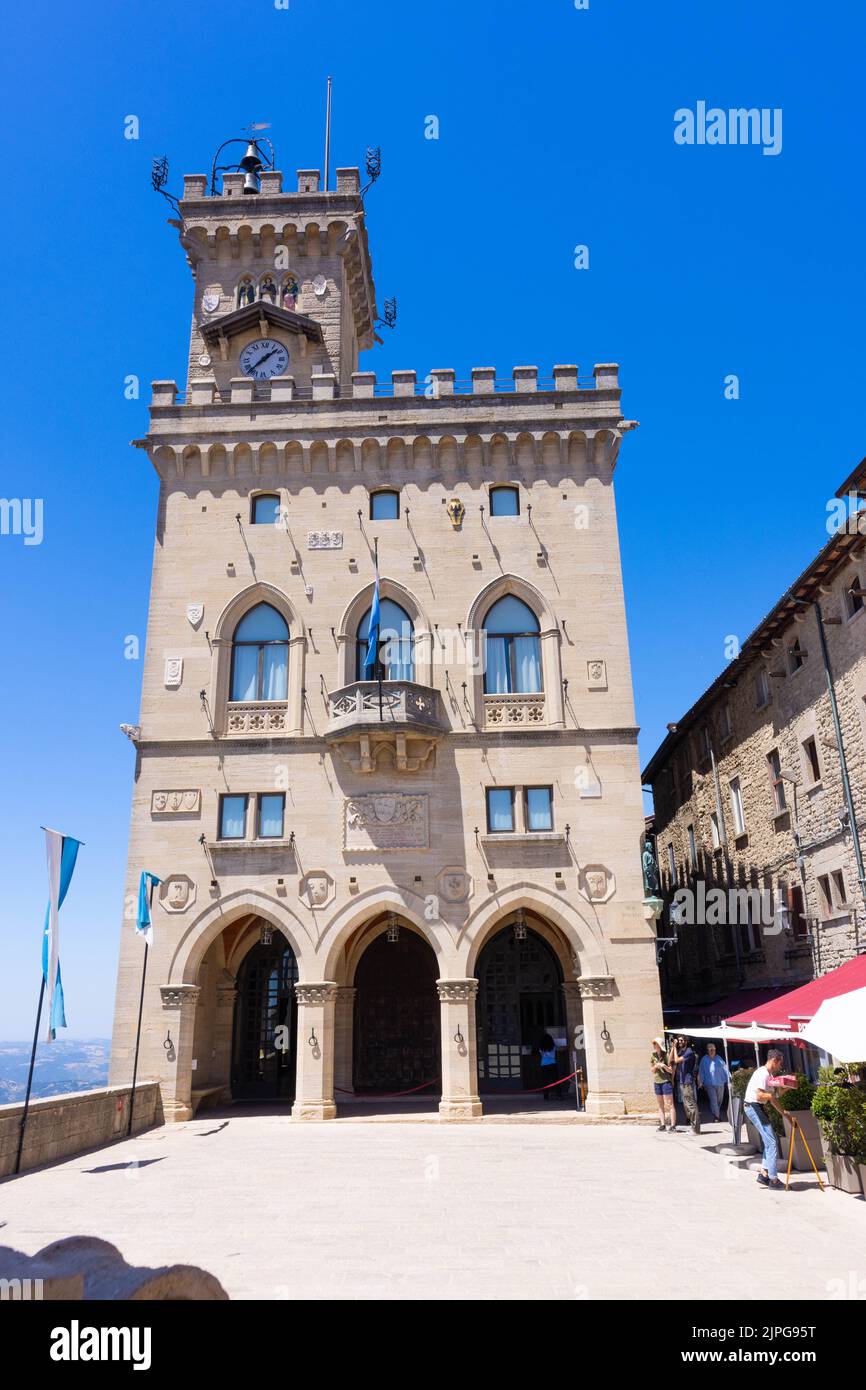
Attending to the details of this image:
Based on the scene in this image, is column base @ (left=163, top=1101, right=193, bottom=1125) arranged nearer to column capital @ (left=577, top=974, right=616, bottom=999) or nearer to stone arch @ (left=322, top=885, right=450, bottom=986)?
stone arch @ (left=322, top=885, right=450, bottom=986)

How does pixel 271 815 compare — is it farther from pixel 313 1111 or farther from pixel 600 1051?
pixel 600 1051

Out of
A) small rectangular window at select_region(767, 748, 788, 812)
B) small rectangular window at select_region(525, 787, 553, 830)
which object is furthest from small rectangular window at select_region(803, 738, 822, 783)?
small rectangular window at select_region(525, 787, 553, 830)

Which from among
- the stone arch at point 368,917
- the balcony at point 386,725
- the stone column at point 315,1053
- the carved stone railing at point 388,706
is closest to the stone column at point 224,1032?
the stone column at point 315,1053

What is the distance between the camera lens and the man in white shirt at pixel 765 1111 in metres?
14.6

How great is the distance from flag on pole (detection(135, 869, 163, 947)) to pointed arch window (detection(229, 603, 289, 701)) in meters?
5.98

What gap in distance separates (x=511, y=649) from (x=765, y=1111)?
1474 centimetres

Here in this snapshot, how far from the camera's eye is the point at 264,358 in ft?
107

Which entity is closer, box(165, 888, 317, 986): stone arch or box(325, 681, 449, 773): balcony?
box(165, 888, 317, 986): stone arch

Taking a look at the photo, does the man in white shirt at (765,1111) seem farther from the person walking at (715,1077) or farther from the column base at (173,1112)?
the column base at (173,1112)

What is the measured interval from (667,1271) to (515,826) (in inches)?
628

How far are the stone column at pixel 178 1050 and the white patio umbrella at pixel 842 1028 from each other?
16.3m

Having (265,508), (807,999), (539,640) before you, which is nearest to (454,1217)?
(807,999)

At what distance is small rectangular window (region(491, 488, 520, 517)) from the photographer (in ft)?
91.8

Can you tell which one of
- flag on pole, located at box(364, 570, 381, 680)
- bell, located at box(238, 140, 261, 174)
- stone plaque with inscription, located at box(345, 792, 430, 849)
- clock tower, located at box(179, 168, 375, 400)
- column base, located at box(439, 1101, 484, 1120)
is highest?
bell, located at box(238, 140, 261, 174)
